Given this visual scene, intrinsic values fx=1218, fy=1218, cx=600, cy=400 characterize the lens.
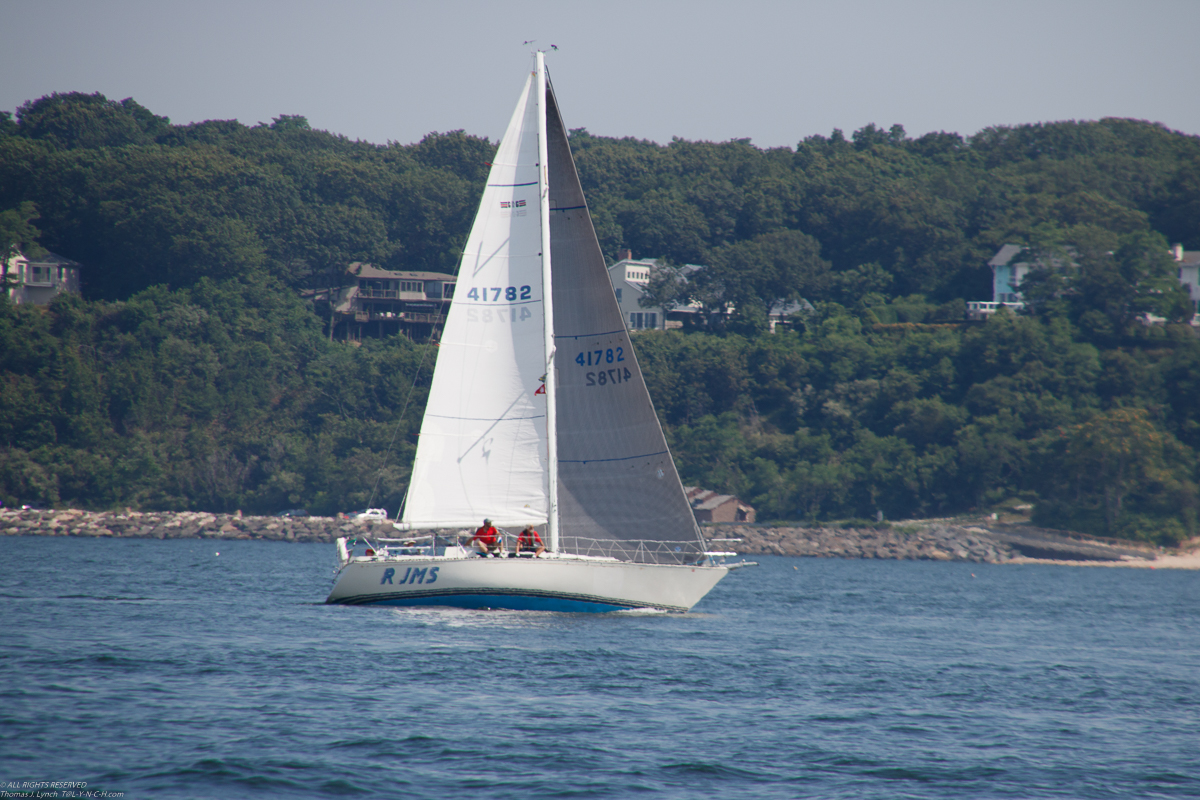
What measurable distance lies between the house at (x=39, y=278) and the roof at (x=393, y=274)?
978 inches

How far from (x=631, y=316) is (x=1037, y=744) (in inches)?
3939

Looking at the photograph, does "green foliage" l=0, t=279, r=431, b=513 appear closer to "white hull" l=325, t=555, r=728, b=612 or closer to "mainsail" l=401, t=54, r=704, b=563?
"mainsail" l=401, t=54, r=704, b=563

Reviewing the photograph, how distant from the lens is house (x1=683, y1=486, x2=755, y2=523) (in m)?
80.4

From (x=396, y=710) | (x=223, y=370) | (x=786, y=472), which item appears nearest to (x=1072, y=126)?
(x=786, y=472)

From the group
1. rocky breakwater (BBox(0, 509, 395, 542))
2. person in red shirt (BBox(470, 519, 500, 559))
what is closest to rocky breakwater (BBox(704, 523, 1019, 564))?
rocky breakwater (BBox(0, 509, 395, 542))

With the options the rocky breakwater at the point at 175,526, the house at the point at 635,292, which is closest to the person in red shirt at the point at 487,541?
the rocky breakwater at the point at 175,526

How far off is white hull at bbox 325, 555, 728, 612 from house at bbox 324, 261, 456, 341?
8666cm

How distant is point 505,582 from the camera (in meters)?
24.0

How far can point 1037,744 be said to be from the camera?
16281mm

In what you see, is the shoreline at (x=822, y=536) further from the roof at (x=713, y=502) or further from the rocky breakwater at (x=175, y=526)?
the roof at (x=713, y=502)

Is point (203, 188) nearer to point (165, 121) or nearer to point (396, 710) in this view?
point (165, 121)

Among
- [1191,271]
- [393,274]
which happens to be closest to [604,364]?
[393,274]

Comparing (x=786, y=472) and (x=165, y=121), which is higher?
(x=165, y=121)

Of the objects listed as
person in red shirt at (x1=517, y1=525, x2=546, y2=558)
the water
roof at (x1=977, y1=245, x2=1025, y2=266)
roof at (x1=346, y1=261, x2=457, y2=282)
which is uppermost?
roof at (x1=977, y1=245, x2=1025, y2=266)
